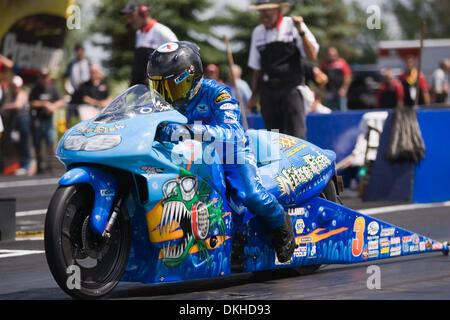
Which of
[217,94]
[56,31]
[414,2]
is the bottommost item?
[414,2]

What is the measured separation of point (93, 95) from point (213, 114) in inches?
507

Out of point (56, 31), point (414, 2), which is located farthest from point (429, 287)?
point (414, 2)

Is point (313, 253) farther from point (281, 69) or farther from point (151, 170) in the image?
point (281, 69)

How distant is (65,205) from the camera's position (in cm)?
614

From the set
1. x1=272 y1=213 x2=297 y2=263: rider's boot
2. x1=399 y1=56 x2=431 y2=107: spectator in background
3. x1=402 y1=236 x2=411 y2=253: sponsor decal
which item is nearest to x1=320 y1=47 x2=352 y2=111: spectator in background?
x1=399 y1=56 x2=431 y2=107: spectator in background

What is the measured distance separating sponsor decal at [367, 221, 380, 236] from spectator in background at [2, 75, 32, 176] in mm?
12717

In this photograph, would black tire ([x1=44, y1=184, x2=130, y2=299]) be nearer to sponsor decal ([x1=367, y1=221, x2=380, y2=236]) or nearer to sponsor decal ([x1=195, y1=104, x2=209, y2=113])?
sponsor decal ([x1=195, y1=104, x2=209, y2=113])

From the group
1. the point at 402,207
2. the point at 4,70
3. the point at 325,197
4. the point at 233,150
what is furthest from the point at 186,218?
the point at 4,70

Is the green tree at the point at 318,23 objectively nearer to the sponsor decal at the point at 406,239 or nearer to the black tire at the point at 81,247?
the sponsor decal at the point at 406,239

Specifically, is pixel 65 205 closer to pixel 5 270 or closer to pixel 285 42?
pixel 5 270

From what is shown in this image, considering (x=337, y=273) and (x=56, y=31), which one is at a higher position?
(x=337, y=273)

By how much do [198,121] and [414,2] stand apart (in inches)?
3758

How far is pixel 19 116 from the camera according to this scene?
19.6 metres

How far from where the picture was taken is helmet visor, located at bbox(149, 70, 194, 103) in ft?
21.9
